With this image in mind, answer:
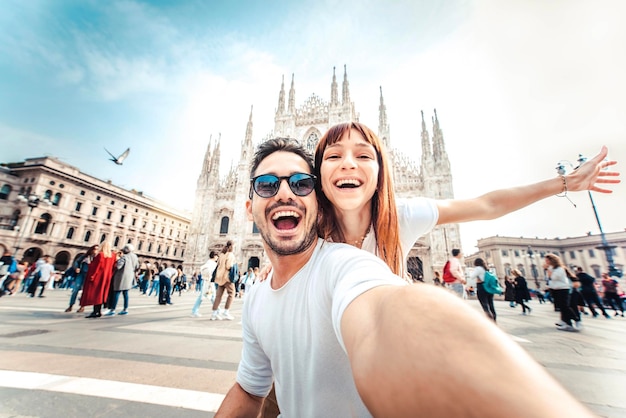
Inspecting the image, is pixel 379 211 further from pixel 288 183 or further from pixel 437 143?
pixel 437 143

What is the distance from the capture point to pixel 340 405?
0.69 metres

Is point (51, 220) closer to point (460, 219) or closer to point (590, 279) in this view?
point (460, 219)

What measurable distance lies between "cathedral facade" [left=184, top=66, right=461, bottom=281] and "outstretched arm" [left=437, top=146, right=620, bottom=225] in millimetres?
16500

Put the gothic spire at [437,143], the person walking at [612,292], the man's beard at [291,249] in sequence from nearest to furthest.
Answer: the man's beard at [291,249], the person walking at [612,292], the gothic spire at [437,143]

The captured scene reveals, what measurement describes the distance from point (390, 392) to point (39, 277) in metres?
12.2

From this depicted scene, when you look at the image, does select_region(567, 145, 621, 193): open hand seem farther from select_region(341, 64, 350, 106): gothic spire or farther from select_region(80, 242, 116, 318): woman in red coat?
select_region(341, 64, 350, 106): gothic spire

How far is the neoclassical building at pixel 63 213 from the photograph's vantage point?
21.1m

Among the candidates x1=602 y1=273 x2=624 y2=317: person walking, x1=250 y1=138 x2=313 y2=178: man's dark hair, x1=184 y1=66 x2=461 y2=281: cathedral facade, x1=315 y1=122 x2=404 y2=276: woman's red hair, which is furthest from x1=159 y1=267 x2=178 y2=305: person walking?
x1=602 y1=273 x2=624 y2=317: person walking

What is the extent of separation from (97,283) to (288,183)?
18.0ft

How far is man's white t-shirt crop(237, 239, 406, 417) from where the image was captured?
1.99ft

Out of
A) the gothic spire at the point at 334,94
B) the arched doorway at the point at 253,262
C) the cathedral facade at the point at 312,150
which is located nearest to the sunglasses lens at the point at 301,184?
the cathedral facade at the point at 312,150

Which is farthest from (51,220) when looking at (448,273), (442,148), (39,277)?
(442,148)

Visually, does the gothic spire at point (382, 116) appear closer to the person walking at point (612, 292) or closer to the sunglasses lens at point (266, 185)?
the person walking at point (612, 292)

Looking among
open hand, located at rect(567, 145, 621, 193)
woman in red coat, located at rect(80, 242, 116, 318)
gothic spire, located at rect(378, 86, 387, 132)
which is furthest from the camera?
gothic spire, located at rect(378, 86, 387, 132)
